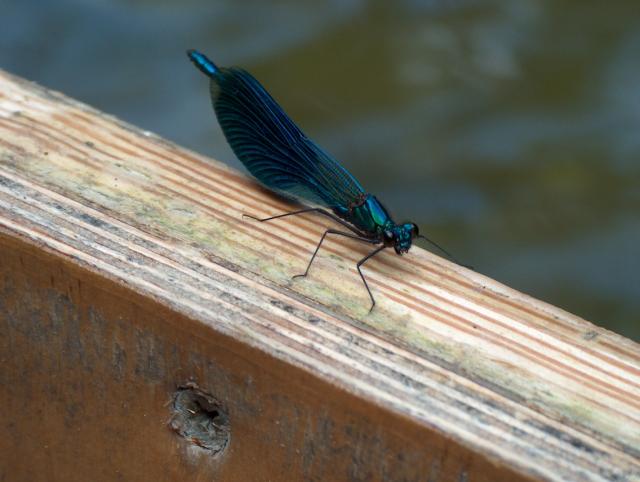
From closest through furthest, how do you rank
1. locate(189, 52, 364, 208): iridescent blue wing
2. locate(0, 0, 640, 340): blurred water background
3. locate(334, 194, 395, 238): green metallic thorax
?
locate(334, 194, 395, 238): green metallic thorax < locate(189, 52, 364, 208): iridescent blue wing < locate(0, 0, 640, 340): blurred water background

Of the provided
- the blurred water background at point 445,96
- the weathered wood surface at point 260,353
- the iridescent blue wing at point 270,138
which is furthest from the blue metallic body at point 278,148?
the blurred water background at point 445,96

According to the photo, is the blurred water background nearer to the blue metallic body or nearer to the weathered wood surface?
the blue metallic body

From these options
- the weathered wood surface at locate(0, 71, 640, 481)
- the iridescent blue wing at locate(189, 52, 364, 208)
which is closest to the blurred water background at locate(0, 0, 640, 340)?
the iridescent blue wing at locate(189, 52, 364, 208)

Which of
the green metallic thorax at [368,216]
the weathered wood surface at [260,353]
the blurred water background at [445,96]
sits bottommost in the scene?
the weathered wood surface at [260,353]

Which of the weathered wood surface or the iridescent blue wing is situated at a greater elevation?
the iridescent blue wing

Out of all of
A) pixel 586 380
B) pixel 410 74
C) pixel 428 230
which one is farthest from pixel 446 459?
pixel 410 74

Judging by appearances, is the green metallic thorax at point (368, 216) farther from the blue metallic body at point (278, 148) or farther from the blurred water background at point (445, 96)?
the blurred water background at point (445, 96)

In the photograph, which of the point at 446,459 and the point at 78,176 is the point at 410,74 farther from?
the point at 446,459
